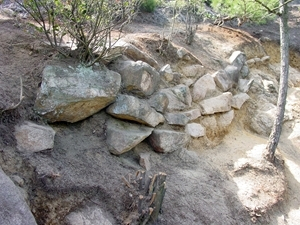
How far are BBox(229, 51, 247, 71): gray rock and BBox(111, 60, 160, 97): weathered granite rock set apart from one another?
2.49 meters

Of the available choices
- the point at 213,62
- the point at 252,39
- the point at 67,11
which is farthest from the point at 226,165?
the point at 252,39

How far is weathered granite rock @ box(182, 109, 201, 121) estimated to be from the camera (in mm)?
4574

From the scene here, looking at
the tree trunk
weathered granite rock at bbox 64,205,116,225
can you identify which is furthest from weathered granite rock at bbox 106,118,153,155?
the tree trunk

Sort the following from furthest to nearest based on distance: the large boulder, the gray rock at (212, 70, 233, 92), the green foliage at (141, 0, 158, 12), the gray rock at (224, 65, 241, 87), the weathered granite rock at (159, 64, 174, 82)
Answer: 1. the green foliage at (141, 0, 158, 12)
2. the gray rock at (224, 65, 241, 87)
3. the gray rock at (212, 70, 233, 92)
4. the weathered granite rock at (159, 64, 174, 82)
5. the large boulder

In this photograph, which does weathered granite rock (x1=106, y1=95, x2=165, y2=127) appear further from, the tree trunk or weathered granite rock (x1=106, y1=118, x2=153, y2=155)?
the tree trunk

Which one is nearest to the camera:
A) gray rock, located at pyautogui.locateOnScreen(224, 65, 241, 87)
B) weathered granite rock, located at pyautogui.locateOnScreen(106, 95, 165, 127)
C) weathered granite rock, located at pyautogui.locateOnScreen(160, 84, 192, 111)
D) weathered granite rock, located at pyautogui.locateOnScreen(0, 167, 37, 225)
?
weathered granite rock, located at pyautogui.locateOnScreen(0, 167, 37, 225)

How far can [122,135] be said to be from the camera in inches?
144

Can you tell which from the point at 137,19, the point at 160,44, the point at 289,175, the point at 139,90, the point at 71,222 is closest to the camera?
the point at 71,222

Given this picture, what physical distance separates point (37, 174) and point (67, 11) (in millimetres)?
1768

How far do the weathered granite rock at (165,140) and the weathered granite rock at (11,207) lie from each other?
1.95m

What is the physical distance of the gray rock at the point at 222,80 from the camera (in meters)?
5.29

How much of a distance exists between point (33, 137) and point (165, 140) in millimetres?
1643

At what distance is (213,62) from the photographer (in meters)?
5.90

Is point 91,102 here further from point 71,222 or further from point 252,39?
point 252,39
